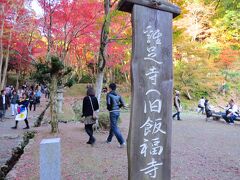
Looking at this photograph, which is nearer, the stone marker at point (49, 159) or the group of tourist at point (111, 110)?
the stone marker at point (49, 159)

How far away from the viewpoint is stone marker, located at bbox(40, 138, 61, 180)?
3.37 metres

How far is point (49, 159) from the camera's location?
341 centimetres

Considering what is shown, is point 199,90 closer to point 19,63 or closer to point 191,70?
point 191,70

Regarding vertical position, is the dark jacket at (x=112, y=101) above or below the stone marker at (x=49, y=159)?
above

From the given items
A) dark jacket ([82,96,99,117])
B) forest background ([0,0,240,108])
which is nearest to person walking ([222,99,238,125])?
forest background ([0,0,240,108])

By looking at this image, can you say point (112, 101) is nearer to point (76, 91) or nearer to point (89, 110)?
point (89, 110)

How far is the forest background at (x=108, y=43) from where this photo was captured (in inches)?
472

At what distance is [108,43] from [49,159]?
8.07 m

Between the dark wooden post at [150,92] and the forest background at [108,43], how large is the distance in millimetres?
5754

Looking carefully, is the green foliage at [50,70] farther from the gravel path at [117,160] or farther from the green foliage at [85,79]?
the green foliage at [85,79]

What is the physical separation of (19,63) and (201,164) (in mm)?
24842

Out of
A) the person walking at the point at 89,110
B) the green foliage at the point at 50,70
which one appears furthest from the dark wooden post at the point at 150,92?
the green foliage at the point at 50,70

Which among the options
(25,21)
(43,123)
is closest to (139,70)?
(43,123)

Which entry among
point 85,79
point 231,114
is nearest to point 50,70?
point 231,114
